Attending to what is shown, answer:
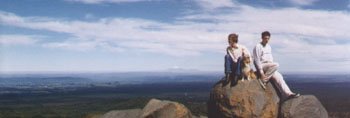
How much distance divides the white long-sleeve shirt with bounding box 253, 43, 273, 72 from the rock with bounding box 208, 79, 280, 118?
81 centimetres

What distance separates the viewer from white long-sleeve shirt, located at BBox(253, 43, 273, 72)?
14.2 meters

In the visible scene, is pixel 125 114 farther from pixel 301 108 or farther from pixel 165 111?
pixel 301 108

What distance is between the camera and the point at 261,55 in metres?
14.4

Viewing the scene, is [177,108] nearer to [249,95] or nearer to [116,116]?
[116,116]

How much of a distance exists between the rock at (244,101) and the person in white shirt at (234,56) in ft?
1.51

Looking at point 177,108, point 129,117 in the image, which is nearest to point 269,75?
point 177,108

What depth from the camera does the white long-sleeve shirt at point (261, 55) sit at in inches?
559

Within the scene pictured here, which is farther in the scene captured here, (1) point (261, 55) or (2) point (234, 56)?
(1) point (261, 55)

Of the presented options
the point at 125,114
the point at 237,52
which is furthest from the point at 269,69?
the point at 125,114

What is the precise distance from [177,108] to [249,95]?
7.82 m

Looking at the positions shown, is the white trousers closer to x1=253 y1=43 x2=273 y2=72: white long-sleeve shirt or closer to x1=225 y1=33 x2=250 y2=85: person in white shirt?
x1=253 y1=43 x2=273 y2=72: white long-sleeve shirt

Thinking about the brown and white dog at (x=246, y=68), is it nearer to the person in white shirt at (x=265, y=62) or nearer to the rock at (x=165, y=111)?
the person in white shirt at (x=265, y=62)

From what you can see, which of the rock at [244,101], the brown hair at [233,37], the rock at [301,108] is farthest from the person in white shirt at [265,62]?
the rock at [301,108]

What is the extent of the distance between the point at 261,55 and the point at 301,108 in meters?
3.62
